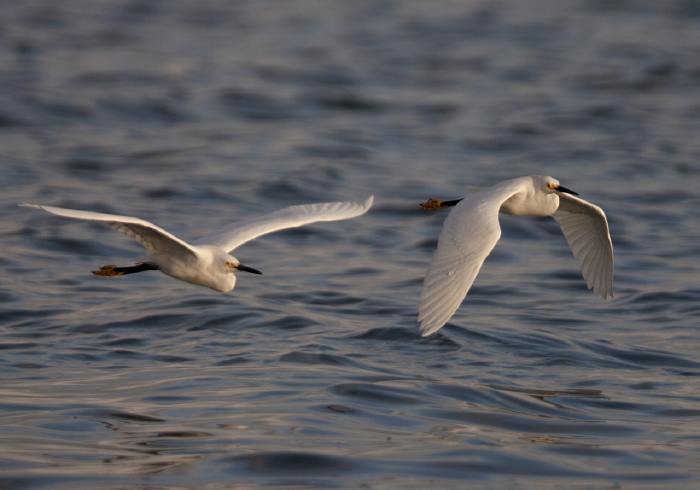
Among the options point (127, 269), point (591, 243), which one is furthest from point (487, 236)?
point (127, 269)

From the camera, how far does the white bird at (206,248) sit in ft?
26.8

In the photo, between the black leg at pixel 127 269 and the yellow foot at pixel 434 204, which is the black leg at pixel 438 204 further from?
the black leg at pixel 127 269

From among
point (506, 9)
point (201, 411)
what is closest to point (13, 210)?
point (201, 411)

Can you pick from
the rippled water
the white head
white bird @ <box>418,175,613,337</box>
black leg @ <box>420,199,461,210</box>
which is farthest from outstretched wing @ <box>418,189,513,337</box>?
the white head

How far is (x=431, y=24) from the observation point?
27.7 metres

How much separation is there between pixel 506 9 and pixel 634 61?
5077mm

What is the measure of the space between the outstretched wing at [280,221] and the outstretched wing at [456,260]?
120cm

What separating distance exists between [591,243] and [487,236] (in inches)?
99.1

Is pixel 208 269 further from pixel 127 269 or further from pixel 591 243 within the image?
pixel 591 243

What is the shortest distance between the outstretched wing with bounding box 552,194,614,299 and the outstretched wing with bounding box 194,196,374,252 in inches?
72.4

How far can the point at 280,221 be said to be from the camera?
30.5 feet

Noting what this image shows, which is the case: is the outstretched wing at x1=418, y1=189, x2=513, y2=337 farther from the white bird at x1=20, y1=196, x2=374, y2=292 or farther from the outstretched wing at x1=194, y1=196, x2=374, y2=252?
the white bird at x1=20, y1=196, x2=374, y2=292

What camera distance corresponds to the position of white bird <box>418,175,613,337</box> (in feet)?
24.5

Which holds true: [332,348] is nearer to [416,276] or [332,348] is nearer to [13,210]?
[416,276]
